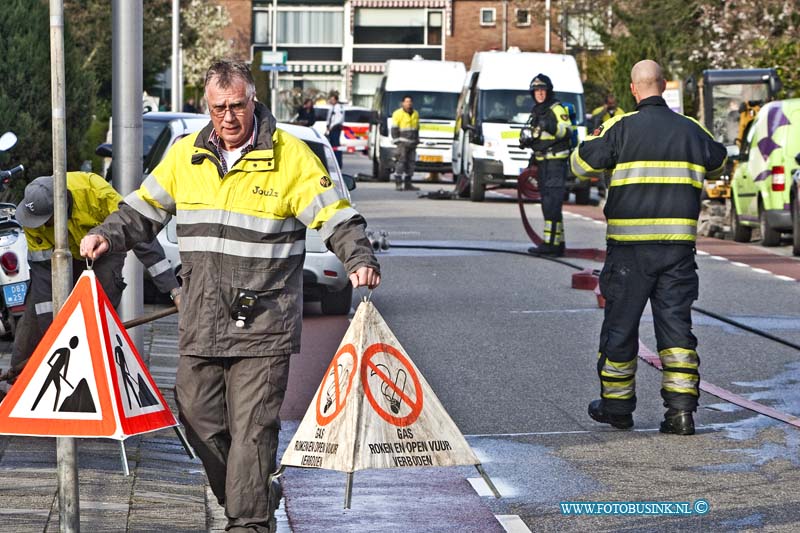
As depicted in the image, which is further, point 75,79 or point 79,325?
point 75,79

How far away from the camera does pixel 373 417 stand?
614 centimetres

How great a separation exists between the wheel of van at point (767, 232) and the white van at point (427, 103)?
52.9 feet

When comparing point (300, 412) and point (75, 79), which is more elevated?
point (75, 79)

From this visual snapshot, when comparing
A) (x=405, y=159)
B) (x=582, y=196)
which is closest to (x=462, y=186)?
(x=582, y=196)

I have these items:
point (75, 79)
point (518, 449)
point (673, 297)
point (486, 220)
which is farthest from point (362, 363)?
point (486, 220)

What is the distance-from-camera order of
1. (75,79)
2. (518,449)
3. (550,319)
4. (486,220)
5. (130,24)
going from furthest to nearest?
1. (486,220)
2. (75,79)
3. (550,319)
4. (130,24)
5. (518,449)

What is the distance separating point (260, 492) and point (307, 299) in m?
9.06

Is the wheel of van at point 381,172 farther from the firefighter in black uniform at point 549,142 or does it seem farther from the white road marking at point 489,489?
the white road marking at point 489,489

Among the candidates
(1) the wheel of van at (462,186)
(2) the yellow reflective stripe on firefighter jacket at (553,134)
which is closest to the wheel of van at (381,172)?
(1) the wheel of van at (462,186)

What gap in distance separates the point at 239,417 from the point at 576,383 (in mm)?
5001

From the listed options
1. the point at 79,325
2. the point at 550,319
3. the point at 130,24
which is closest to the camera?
the point at 79,325

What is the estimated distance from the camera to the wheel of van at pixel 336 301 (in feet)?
47.3

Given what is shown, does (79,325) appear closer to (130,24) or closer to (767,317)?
(130,24)

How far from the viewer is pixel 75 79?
21.2 m
